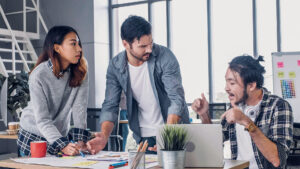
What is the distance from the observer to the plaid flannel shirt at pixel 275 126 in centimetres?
214

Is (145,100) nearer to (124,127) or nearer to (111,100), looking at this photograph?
(111,100)

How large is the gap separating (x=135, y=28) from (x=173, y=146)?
2.98ft

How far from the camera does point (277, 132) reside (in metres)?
2.17

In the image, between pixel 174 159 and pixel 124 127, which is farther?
pixel 124 127

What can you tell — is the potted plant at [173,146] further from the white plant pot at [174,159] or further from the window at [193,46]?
the window at [193,46]

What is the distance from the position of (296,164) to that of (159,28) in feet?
13.9

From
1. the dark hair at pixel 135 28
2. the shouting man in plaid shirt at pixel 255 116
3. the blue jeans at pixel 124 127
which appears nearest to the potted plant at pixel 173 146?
the shouting man in plaid shirt at pixel 255 116

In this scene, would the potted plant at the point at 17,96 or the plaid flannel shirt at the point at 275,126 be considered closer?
the plaid flannel shirt at the point at 275,126

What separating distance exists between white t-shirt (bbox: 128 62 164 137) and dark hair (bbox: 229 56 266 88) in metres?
0.53

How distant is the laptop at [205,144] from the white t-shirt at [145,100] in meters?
0.70

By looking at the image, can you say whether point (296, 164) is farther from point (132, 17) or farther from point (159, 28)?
point (159, 28)

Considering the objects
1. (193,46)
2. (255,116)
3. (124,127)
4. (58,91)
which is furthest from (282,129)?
(193,46)

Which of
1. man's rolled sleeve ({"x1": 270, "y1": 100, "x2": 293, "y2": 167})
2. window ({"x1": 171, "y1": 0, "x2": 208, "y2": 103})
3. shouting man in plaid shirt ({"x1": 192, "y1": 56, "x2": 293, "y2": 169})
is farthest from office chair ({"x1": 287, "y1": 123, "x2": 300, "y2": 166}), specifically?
window ({"x1": 171, "y1": 0, "x2": 208, "y2": 103})

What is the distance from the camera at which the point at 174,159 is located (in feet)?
5.99
